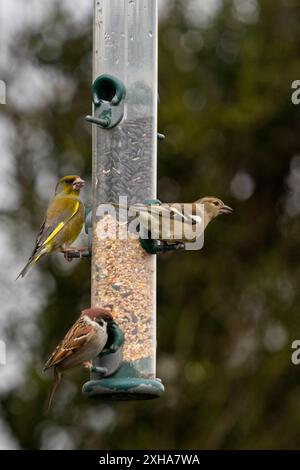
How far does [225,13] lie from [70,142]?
3263 millimetres

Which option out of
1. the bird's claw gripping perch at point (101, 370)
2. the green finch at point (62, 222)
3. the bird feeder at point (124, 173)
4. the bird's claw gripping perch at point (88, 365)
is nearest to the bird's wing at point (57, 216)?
the green finch at point (62, 222)

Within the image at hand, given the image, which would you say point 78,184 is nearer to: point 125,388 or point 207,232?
point 125,388

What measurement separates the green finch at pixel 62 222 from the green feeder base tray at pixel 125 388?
1.70 metres

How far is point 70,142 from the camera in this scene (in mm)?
27188

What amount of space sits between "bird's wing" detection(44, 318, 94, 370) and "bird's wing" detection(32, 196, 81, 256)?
165 centimetres

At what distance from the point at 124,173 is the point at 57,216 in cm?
136

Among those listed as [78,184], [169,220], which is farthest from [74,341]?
[78,184]

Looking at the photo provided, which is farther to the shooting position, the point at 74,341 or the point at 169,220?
the point at 169,220

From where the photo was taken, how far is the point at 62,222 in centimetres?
1708

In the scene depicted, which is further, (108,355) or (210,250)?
(210,250)
